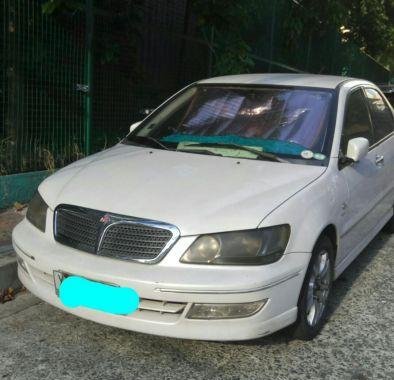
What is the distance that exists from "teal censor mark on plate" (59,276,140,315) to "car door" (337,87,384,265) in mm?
1541

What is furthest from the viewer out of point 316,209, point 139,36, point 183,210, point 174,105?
point 139,36

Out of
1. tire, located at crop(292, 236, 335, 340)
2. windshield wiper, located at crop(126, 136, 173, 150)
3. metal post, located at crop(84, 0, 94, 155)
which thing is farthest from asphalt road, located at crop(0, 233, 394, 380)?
metal post, located at crop(84, 0, 94, 155)

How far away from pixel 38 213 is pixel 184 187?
91 centimetres

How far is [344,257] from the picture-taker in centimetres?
386

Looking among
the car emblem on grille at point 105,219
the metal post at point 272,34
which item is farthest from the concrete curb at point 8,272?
the metal post at point 272,34

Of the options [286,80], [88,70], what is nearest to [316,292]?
[286,80]

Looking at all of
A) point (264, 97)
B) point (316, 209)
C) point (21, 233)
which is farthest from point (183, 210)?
point (264, 97)

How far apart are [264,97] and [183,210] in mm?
1619

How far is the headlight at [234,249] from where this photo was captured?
279 centimetres

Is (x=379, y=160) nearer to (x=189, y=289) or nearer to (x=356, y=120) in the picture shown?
(x=356, y=120)

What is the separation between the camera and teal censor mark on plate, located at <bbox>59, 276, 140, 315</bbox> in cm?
278

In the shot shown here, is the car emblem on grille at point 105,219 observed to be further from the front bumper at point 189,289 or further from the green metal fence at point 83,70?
the green metal fence at point 83,70

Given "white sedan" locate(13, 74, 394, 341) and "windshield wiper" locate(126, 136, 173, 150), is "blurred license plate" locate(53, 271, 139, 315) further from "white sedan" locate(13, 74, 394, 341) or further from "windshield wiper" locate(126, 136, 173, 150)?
→ "windshield wiper" locate(126, 136, 173, 150)

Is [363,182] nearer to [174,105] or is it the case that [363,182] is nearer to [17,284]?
[174,105]
